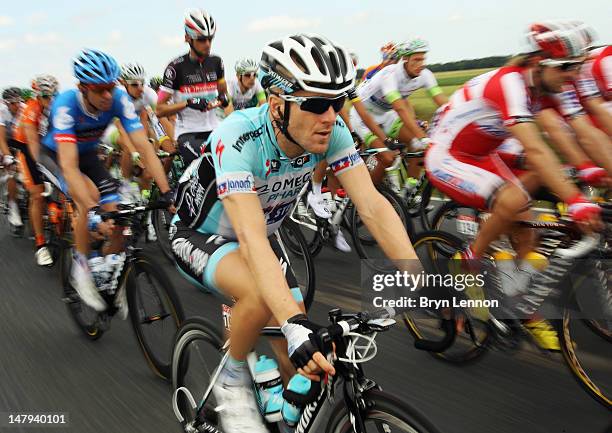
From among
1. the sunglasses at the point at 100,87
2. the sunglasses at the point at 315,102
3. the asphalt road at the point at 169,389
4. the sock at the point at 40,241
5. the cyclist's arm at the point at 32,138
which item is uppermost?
the sunglasses at the point at 315,102

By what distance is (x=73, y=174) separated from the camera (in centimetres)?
420

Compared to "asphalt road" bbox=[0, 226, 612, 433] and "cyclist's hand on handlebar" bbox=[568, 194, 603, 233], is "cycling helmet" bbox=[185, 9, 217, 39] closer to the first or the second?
"asphalt road" bbox=[0, 226, 612, 433]

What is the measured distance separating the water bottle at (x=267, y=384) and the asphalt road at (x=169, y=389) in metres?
0.82

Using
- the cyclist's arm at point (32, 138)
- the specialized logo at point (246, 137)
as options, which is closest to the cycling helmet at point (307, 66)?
the specialized logo at point (246, 137)

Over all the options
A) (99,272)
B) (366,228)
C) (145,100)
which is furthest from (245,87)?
(99,272)

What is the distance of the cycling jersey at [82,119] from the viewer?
4.36 metres

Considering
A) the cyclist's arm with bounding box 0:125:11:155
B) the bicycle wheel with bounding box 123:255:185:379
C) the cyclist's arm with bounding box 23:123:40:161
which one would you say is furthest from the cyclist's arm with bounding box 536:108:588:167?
the cyclist's arm with bounding box 0:125:11:155

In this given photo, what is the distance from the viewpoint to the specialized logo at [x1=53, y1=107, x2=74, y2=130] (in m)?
4.34

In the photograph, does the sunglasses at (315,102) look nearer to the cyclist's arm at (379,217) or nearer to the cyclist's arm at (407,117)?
the cyclist's arm at (379,217)

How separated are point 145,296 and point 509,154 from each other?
8.91ft

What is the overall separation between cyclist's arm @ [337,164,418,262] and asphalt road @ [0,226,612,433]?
997 mm

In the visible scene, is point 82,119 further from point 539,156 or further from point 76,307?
point 539,156

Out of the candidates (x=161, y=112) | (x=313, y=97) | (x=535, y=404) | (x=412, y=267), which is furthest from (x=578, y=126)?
(x=161, y=112)

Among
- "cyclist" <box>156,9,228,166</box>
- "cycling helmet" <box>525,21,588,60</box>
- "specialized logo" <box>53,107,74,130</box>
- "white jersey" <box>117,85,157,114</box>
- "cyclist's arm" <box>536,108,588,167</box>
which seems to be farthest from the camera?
"white jersey" <box>117,85,157,114</box>
